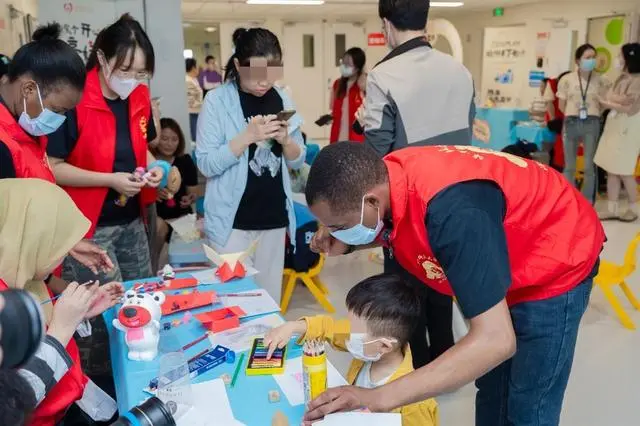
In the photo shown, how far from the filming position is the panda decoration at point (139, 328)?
148 centimetres

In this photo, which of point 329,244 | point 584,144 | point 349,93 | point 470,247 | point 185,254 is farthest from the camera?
point 584,144

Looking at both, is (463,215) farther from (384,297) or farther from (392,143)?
(392,143)

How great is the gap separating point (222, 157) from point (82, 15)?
1869 mm

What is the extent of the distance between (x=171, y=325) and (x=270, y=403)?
535 millimetres

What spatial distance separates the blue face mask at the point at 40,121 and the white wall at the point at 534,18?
794cm

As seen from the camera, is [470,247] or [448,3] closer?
[470,247]

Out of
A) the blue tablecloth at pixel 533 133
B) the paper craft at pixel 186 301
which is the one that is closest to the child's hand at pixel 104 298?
the paper craft at pixel 186 301

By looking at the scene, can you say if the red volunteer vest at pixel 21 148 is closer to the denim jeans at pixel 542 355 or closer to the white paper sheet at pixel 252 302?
the white paper sheet at pixel 252 302

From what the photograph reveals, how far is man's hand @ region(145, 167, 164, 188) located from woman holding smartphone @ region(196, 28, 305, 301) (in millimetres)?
172

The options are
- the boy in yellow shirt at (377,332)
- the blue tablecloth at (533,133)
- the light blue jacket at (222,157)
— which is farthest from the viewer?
the blue tablecloth at (533,133)

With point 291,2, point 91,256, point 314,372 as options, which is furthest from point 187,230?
point 291,2

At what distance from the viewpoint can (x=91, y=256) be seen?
1.85 meters

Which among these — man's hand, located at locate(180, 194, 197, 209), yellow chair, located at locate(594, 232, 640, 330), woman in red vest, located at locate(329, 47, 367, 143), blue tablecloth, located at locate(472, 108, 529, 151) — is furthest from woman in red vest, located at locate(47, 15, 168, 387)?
blue tablecloth, located at locate(472, 108, 529, 151)

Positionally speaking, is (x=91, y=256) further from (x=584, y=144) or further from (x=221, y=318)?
(x=584, y=144)
